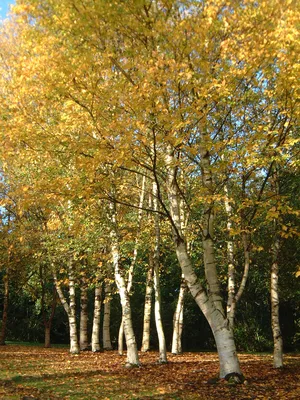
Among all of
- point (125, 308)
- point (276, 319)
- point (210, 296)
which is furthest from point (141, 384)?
point (276, 319)

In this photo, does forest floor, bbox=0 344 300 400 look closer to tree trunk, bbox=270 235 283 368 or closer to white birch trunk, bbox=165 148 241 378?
tree trunk, bbox=270 235 283 368

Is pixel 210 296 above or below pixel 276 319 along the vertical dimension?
above

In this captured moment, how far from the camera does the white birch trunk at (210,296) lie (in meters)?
8.66

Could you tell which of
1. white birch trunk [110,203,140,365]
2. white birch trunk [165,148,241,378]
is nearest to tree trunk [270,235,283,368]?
white birch trunk [165,148,241,378]

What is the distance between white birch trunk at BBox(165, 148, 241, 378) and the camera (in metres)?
8.66

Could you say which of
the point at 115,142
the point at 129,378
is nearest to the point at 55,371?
the point at 129,378

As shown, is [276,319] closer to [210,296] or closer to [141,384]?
[210,296]

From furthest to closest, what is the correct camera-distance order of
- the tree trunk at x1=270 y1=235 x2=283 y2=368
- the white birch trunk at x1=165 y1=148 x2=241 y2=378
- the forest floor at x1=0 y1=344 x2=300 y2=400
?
the tree trunk at x1=270 y1=235 x2=283 y2=368 → the white birch trunk at x1=165 y1=148 x2=241 y2=378 → the forest floor at x1=0 y1=344 x2=300 y2=400

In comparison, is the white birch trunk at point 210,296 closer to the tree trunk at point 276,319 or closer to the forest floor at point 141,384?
the forest floor at point 141,384

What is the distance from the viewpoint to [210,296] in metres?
9.25

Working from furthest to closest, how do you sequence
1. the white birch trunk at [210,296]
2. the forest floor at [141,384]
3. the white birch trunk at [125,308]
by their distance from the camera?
the white birch trunk at [125,308] → the white birch trunk at [210,296] → the forest floor at [141,384]

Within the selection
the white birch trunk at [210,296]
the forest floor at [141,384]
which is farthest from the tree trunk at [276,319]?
the white birch trunk at [210,296]

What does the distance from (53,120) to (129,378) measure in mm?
6861

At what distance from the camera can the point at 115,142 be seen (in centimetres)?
827
